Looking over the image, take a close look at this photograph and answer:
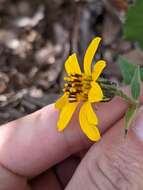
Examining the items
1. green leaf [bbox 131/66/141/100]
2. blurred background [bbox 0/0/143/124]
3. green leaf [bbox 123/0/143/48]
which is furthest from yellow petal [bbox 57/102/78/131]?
blurred background [bbox 0/0/143/124]

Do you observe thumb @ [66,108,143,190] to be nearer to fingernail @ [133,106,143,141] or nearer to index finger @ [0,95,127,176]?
fingernail @ [133,106,143,141]

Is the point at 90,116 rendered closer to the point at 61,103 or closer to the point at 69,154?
the point at 61,103

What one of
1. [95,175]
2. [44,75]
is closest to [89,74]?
[95,175]

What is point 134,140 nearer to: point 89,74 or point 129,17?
point 89,74

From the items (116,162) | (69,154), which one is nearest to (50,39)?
(69,154)

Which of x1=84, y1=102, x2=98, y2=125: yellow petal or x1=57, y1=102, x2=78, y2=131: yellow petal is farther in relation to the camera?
x1=57, y1=102, x2=78, y2=131: yellow petal

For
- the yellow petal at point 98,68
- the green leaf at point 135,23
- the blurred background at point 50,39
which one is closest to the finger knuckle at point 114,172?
the yellow petal at point 98,68
